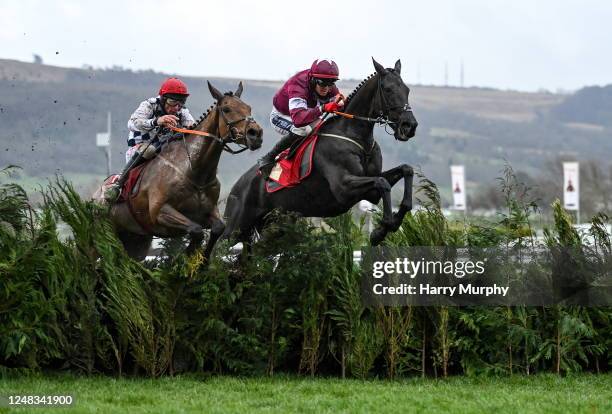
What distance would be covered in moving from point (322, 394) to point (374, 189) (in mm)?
3021

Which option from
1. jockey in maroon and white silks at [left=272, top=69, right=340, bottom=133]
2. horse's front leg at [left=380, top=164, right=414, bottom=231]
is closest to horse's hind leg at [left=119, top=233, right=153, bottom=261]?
jockey in maroon and white silks at [left=272, top=69, right=340, bottom=133]

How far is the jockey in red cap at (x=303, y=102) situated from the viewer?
1150 centimetres

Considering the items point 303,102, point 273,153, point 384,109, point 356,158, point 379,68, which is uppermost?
point 379,68

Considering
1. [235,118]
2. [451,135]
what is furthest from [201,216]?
[451,135]

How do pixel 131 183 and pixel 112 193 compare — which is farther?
pixel 131 183

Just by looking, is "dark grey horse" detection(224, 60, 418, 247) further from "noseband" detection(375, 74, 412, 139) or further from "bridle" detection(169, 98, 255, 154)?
"bridle" detection(169, 98, 255, 154)

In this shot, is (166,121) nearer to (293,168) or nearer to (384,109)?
(293,168)

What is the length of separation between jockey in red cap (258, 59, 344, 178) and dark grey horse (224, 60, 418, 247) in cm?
19

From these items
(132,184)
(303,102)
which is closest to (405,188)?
(303,102)

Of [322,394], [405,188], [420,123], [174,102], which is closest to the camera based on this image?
[322,394]

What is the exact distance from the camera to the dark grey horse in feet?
35.9

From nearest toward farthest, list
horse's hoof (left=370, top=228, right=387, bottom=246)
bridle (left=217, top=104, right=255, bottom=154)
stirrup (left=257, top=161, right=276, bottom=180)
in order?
1. horse's hoof (left=370, top=228, right=387, bottom=246)
2. bridle (left=217, top=104, right=255, bottom=154)
3. stirrup (left=257, top=161, right=276, bottom=180)

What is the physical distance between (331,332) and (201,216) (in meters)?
2.41

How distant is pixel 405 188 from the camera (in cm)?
1062
